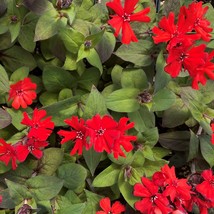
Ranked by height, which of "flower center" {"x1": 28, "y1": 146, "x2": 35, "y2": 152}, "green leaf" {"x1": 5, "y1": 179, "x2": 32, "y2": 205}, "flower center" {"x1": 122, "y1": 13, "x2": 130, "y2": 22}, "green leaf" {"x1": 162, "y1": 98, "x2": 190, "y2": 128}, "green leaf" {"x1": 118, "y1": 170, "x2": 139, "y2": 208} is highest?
"flower center" {"x1": 122, "y1": 13, "x2": 130, "y2": 22}

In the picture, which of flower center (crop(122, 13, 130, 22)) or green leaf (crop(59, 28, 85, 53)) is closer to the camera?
flower center (crop(122, 13, 130, 22))

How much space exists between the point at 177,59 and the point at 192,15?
0.37ft

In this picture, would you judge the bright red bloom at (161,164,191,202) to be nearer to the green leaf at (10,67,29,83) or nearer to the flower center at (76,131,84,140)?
the flower center at (76,131,84,140)

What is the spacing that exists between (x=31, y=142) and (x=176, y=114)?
16.5 inches

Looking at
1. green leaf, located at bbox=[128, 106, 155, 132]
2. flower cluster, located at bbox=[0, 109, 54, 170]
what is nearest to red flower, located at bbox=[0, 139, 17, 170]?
flower cluster, located at bbox=[0, 109, 54, 170]

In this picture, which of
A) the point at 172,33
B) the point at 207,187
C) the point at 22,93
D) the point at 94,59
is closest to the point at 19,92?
the point at 22,93

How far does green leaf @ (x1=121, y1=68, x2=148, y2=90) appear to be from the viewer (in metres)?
1.17

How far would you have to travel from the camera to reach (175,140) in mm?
1276

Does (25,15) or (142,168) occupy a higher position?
(25,15)

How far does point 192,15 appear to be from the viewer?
1.03 m

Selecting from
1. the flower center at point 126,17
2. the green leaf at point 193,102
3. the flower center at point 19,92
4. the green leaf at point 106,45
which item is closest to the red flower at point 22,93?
the flower center at point 19,92

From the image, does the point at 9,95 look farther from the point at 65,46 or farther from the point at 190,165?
the point at 190,165

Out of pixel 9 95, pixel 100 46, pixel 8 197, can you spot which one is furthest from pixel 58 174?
pixel 100 46

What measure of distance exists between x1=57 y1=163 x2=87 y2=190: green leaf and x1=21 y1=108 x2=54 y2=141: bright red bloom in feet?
0.48
